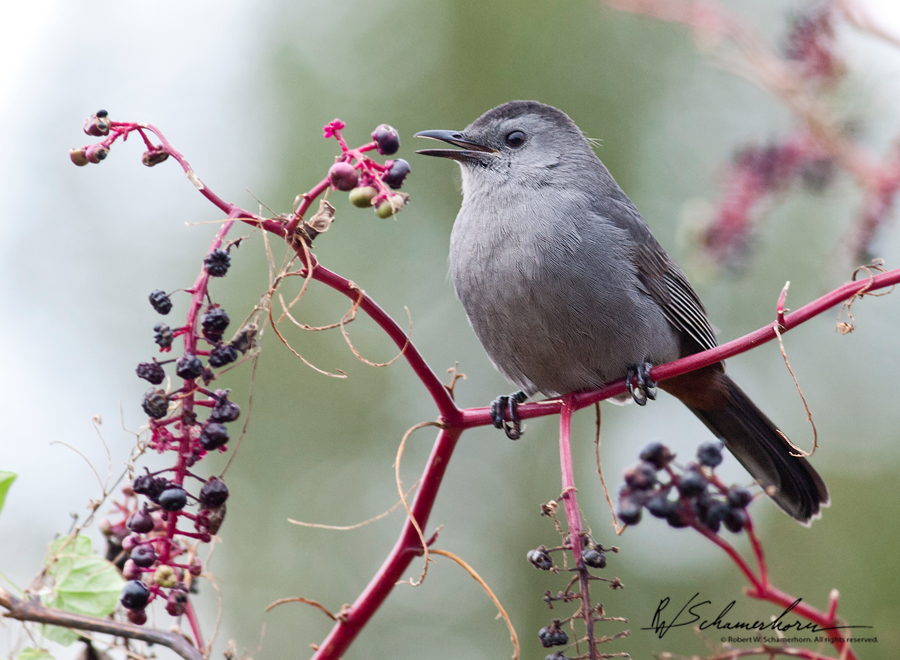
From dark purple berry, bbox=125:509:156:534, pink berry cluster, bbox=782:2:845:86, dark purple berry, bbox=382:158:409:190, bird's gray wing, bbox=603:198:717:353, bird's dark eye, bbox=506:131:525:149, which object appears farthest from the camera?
bird's dark eye, bbox=506:131:525:149

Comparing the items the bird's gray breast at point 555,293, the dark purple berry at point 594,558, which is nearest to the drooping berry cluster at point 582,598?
the dark purple berry at point 594,558

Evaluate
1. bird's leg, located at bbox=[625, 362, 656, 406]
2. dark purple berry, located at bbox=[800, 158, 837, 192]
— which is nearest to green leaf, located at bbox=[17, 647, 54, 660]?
dark purple berry, located at bbox=[800, 158, 837, 192]

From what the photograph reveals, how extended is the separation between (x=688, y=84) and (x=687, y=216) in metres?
6.74

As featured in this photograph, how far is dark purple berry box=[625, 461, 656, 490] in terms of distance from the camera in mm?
1642

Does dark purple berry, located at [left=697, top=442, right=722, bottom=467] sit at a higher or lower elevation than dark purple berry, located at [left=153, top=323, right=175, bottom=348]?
higher

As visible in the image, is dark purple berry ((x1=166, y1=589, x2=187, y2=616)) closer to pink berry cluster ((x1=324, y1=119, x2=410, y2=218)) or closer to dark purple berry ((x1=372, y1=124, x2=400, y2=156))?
pink berry cluster ((x1=324, y1=119, x2=410, y2=218))

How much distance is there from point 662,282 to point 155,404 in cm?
302

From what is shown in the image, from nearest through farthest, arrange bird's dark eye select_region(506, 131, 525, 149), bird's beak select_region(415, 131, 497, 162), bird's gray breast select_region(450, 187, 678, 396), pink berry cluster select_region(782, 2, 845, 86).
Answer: pink berry cluster select_region(782, 2, 845, 86) → bird's gray breast select_region(450, 187, 678, 396) → bird's beak select_region(415, 131, 497, 162) → bird's dark eye select_region(506, 131, 525, 149)

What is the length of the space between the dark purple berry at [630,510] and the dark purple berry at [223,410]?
759 mm

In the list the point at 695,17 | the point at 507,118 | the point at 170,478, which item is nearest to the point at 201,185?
the point at 170,478

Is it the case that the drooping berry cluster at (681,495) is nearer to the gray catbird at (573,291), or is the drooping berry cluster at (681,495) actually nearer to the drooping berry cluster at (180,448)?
the drooping berry cluster at (180,448)

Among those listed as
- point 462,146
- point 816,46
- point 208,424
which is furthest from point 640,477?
point 462,146

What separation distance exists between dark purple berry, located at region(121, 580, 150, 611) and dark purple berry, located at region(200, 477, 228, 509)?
18 cm

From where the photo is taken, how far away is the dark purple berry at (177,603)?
62.8 inches
